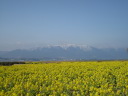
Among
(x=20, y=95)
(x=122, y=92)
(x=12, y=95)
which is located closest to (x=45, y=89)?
(x=20, y=95)

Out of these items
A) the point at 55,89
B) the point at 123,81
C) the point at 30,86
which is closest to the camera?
the point at 55,89

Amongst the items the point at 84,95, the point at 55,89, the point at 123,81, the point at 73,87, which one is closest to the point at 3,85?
the point at 55,89

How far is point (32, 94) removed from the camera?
41.0 feet

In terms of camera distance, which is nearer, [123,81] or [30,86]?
[30,86]

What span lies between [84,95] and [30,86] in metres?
4.05

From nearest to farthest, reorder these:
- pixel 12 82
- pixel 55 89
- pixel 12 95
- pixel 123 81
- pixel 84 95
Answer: pixel 12 95, pixel 84 95, pixel 55 89, pixel 123 81, pixel 12 82

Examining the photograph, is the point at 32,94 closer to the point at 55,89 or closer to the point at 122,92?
the point at 55,89

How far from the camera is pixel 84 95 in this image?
1180cm

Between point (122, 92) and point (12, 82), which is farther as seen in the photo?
point (12, 82)

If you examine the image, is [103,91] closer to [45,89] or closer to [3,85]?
[45,89]

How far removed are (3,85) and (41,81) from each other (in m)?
2.97

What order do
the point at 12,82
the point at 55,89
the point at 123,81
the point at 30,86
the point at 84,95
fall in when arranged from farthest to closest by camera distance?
the point at 12,82
the point at 123,81
the point at 30,86
the point at 55,89
the point at 84,95

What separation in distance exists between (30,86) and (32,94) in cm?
134

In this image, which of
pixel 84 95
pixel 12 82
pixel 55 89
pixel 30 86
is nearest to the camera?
pixel 84 95
